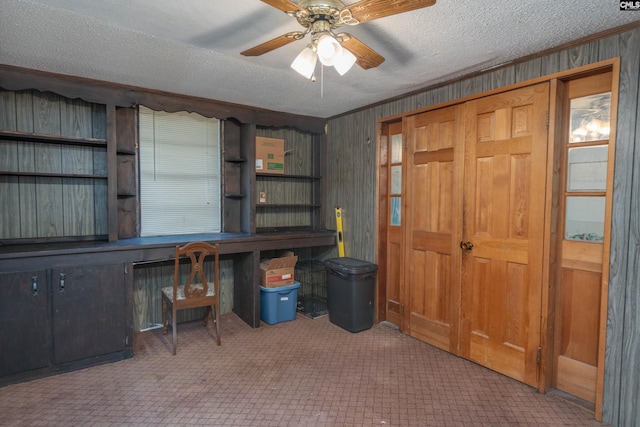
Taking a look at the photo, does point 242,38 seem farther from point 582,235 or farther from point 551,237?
point 582,235

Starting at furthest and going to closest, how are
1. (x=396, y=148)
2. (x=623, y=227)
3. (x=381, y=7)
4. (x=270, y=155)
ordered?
(x=270, y=155) < (x=396, y=148) < (x=623, y=227) < (x=381, y=7)

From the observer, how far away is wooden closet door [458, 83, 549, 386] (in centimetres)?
252

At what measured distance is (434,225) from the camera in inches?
128

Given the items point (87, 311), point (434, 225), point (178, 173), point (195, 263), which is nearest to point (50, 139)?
point (178, 173)

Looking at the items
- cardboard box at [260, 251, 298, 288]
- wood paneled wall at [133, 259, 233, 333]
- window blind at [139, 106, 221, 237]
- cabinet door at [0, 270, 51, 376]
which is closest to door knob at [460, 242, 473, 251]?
cardboard box at [260, 251, 298, 288]

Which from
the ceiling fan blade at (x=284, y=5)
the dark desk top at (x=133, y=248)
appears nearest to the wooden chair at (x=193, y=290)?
the dark desk top at (x=133, y=248)

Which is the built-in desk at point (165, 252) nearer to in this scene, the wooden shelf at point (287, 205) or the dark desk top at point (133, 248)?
the dark desk top at point (133, 248)

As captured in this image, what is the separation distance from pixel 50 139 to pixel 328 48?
267 cm

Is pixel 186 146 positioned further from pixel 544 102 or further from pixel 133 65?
pixel 544 102

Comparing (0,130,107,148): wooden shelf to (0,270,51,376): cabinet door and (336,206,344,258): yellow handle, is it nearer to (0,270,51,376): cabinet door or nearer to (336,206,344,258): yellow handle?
(0,270,51,376): cabinet door

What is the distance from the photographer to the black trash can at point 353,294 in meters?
3.58

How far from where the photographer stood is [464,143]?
2.96 m

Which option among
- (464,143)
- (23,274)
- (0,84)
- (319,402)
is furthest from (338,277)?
(0,84)

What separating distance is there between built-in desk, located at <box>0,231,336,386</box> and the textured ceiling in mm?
1447
